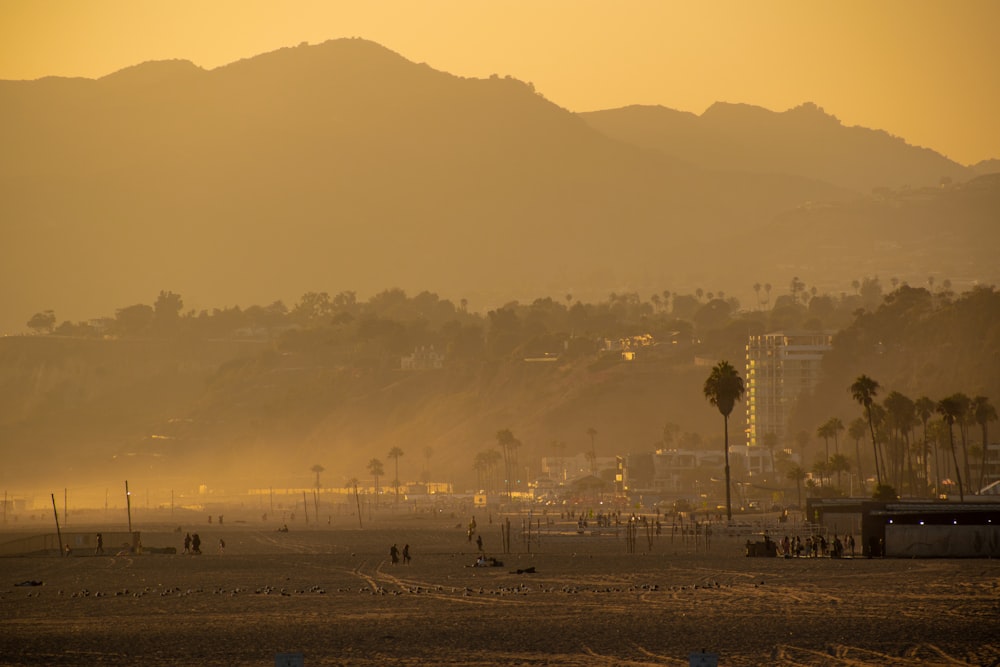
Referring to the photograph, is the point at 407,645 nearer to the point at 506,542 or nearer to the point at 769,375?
the point at 506,542

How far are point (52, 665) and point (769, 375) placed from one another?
152m

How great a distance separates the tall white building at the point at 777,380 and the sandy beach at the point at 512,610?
114924 mm

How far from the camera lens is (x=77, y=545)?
72438 millimetres

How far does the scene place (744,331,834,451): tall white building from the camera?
177 metres

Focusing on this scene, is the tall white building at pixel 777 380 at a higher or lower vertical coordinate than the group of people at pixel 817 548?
higher

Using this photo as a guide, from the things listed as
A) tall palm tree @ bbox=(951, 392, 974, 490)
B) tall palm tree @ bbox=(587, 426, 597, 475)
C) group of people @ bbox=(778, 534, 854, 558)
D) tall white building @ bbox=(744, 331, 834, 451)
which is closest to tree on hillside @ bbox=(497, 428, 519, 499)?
tall palm tree @ bbox=(587, 426, 597, 475)

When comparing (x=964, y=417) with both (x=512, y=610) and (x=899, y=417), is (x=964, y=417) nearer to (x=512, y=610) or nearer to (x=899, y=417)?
(x=899, y=417)

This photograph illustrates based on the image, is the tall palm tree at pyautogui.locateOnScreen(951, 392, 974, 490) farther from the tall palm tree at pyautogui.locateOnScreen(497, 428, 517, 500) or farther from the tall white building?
the tall white building

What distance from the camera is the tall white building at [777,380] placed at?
582 ft

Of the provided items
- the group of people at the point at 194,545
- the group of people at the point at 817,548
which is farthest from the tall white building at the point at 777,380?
the group of people at the point at 817,548

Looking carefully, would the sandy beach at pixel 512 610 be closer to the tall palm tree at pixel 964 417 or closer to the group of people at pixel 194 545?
the group of people at pixel 194 545

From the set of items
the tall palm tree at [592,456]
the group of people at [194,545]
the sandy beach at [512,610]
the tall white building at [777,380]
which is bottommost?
the sandy beach at [512,610]

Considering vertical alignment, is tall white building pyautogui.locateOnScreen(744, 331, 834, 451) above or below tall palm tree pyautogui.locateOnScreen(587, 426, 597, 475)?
above

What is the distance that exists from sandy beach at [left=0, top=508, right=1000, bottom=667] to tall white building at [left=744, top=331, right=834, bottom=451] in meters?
115
